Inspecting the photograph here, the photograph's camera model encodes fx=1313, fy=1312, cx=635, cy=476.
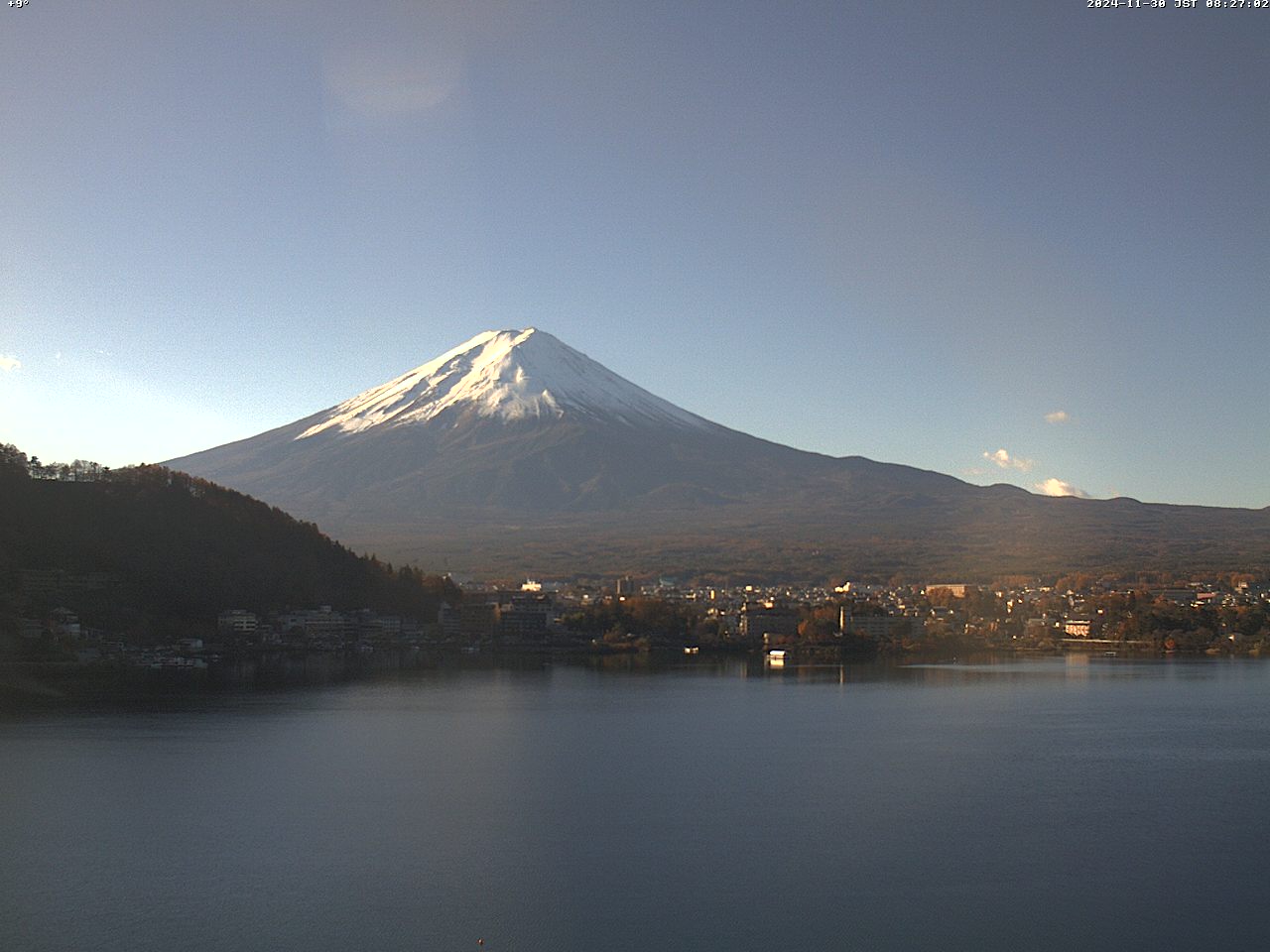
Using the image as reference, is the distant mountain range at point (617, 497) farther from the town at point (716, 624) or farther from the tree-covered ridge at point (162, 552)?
the tree-covered ridge at point (162, 552)

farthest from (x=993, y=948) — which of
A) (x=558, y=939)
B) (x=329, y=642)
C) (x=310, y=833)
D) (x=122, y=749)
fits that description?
(x=329, y=642)

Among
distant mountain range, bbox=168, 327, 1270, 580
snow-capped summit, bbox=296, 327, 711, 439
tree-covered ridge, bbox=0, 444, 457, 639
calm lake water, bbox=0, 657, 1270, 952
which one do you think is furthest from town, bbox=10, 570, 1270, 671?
snow-capped summit, bbox=296, 327, 711, 439

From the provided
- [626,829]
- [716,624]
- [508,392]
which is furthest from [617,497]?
[626,829]

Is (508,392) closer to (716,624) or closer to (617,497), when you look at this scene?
(617,497)

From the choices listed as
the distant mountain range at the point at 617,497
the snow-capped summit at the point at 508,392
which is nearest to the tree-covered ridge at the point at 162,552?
the distant mountain range at the point at 617,497

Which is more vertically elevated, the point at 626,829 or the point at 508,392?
the point at 508,392

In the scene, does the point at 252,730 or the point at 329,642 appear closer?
the point at 252,730

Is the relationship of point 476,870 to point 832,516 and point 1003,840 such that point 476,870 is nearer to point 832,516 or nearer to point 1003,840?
point 1003,840
